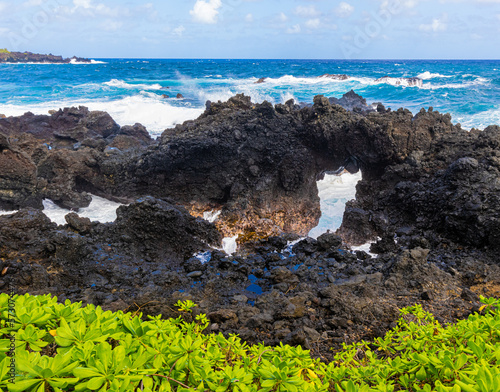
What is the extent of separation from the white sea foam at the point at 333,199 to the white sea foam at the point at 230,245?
204 centimetres

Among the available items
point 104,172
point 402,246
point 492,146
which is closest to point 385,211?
point 402,246

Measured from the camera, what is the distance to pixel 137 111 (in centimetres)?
2402

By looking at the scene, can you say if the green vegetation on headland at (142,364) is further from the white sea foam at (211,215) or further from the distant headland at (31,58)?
the distant headland at (31,58)

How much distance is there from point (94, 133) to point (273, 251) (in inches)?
427

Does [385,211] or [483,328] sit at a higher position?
[483,328]

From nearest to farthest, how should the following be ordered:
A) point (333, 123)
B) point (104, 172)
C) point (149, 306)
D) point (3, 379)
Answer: point (3, 379) → point (149, 306) → point (333, 123) → point (104, 172)

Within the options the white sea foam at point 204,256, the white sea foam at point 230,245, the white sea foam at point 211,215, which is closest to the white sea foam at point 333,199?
the white sea foam at point 230,245

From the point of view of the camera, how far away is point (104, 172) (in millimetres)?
10062

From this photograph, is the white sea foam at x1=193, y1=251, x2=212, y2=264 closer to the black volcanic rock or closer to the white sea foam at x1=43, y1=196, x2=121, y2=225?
the white sea foam at x1=43, y1=196, x2=121, y2=225

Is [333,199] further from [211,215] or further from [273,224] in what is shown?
[211,215]

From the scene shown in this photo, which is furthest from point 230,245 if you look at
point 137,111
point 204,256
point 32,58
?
point 32,58

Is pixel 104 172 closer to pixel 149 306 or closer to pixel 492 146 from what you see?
pixel 149 306

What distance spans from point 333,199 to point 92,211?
7.00 meters

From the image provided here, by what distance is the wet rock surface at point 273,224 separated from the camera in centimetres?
472
